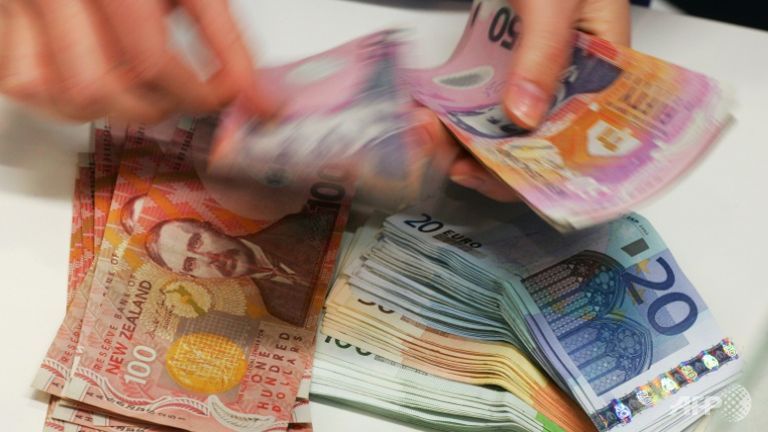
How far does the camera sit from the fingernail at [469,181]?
0.72 metres

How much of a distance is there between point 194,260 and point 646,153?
396 millimetres

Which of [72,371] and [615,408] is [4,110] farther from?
[615,408]

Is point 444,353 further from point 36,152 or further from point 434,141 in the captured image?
point 36,152

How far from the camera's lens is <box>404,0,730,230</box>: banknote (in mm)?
635

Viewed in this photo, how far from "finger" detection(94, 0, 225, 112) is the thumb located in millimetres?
275

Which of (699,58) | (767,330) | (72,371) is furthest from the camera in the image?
(699,58)

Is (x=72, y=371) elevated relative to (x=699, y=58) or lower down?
lower down

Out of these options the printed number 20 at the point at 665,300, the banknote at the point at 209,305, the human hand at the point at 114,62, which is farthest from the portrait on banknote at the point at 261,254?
the printed number 20 at the point at 665,300

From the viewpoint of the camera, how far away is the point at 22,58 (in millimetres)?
652

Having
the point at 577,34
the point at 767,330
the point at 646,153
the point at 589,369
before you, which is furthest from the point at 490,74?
the point at 767,330

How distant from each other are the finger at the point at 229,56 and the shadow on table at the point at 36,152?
0.21 metres

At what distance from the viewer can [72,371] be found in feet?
2.05

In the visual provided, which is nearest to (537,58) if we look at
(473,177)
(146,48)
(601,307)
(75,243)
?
(473,177)

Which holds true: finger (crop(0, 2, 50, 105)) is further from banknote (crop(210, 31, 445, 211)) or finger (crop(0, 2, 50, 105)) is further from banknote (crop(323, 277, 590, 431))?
banknote (crop(323, 277, 590, 431))
